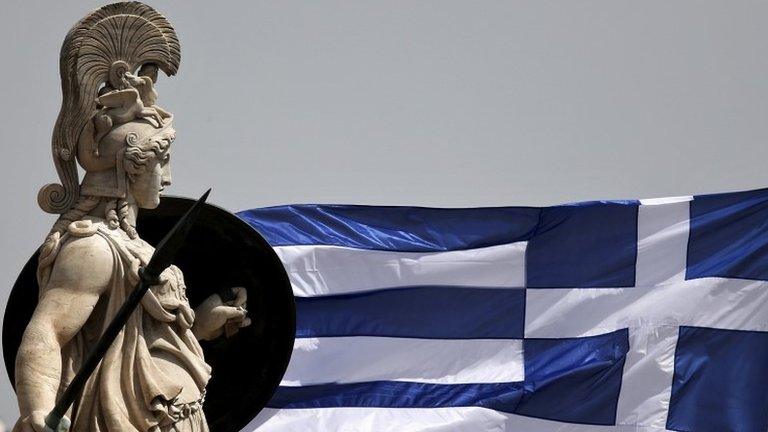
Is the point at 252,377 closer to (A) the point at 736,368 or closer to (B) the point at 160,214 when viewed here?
(B) the point at 160,214

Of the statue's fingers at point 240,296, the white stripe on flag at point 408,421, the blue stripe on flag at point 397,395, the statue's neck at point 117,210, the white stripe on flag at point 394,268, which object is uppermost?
the statue's neck at point 117,210

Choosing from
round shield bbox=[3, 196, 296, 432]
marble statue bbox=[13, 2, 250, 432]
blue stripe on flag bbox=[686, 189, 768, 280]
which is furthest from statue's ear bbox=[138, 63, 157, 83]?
blue stripe on flag bbox=[686, 189, 768, 280]

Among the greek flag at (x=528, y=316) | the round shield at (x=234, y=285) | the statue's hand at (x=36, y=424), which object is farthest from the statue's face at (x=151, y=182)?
the greek flag at (x=528, y=316)

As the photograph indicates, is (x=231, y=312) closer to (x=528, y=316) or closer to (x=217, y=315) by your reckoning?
(x=217, y=315)

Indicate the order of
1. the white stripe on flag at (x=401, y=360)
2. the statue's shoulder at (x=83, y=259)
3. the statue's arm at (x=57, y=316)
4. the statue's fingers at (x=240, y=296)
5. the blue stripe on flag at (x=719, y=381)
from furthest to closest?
the white stripe on flag at (x=401, y=360)
the blue stripe on flag at (x=719, y=381)
the statue's fingers at (x=240, y=296)
the statue's shoulder at (x=83, y=259)
the statue's arm at (x=57, y=316)

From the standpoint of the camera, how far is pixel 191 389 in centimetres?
1226

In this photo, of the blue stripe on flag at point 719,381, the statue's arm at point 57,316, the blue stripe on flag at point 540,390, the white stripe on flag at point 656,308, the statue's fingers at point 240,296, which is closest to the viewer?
the statue's arm at point 57,316

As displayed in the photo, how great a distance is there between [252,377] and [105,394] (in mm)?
1521

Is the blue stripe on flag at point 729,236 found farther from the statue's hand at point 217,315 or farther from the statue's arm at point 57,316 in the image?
the statue's arm at point 57,316

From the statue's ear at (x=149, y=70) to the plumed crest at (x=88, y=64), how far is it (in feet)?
0.23

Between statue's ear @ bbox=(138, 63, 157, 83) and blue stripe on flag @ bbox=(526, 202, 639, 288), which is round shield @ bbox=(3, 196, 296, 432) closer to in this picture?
statue's ear @ bbox=(138, 63, 157, 83)

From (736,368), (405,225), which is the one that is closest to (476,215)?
(405,225)

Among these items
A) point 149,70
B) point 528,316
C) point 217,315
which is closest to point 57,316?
point 217,315

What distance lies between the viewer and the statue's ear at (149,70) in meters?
12.5
